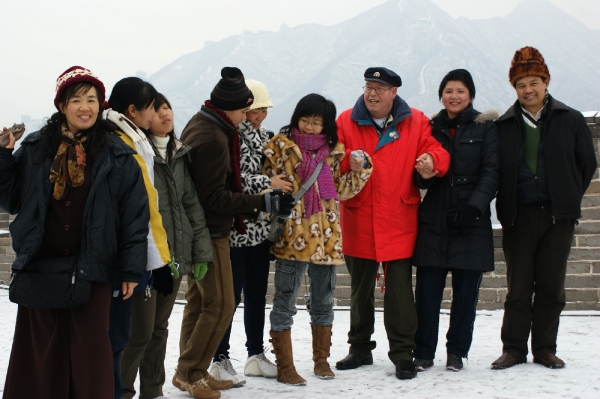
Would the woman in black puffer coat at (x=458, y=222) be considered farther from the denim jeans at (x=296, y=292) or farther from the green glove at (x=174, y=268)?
the green glove at (x=174, y=268)

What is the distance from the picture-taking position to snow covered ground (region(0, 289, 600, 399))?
399 centimetres

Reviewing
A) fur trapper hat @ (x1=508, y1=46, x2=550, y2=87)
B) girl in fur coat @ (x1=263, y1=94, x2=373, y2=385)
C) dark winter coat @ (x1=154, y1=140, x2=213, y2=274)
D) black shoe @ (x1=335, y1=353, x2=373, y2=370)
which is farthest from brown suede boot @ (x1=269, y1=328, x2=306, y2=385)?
fur trapper hat @ (x1=508, y1=46, x2=550, y2=87)

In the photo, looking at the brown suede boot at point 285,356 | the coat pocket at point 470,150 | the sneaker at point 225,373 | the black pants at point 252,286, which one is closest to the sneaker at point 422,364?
the brown suede boot at point 285,356

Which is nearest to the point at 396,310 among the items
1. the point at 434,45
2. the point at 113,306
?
the point at 113,306

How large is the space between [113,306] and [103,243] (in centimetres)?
43

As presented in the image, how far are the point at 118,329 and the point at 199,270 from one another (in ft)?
2.03

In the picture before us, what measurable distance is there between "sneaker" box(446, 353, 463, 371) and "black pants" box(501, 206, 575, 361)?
1.16 ft

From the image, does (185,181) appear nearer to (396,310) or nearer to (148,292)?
(148,292)

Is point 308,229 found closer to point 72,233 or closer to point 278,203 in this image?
point 278,203

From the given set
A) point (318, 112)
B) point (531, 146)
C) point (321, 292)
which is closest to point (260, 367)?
point (321, 292)

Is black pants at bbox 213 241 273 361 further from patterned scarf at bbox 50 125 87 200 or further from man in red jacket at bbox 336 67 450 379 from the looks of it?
patterned scarf at bbox 50 125 87 200

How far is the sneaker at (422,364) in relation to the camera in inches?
178

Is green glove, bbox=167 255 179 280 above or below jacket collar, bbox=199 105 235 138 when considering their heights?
below

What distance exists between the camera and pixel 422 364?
455 cm
